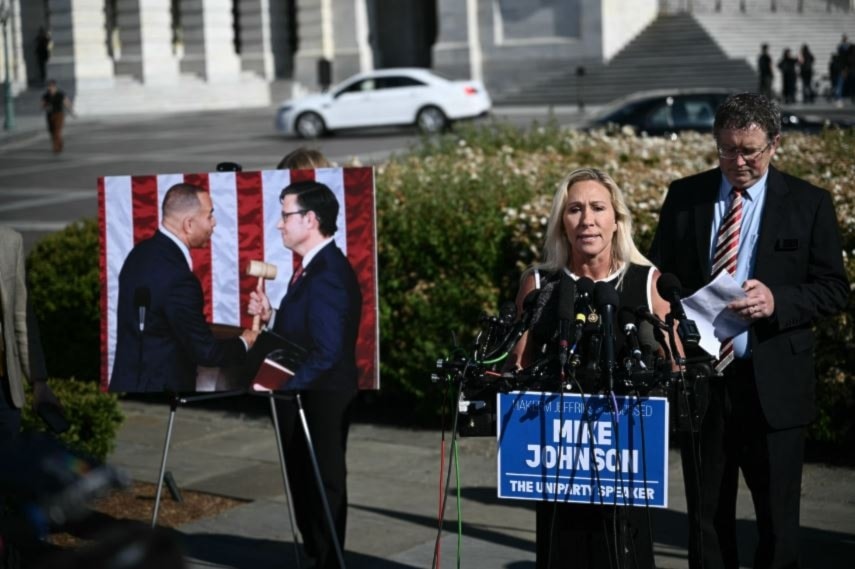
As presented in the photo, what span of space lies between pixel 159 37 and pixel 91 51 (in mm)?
3048

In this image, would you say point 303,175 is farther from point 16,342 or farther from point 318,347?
point 16,342

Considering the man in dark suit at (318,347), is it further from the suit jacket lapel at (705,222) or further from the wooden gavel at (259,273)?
the suit jacket lapel at (705,222)

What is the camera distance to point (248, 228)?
6492 mm

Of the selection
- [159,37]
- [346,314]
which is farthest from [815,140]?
[159,37]

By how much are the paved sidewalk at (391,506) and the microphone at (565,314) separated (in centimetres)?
170

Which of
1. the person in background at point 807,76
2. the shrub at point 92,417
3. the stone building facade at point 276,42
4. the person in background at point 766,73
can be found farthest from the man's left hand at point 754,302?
the stone building facade at point 276,42

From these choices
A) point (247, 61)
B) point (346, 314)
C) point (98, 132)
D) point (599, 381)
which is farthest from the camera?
point (247, 61)

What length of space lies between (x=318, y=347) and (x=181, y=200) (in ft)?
3.29

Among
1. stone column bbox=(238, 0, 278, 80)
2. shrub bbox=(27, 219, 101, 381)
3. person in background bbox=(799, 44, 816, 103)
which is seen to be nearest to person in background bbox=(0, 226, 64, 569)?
shrub bbox=(27, 219, 101, 381)

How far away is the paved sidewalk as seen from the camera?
22.4ft

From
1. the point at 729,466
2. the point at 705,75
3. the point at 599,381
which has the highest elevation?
the point at 705,75

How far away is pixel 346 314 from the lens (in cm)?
641

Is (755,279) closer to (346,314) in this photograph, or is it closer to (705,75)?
(346,314)

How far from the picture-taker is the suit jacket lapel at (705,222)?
5.24m
